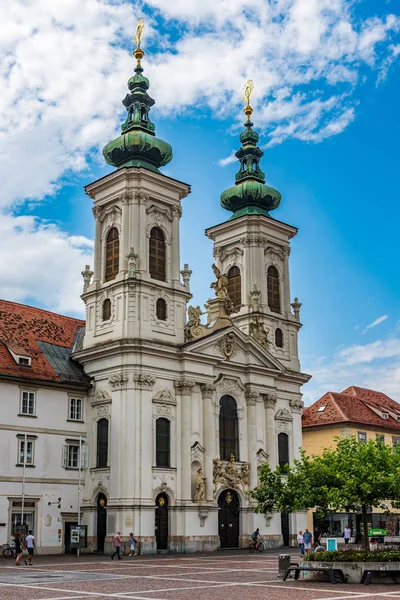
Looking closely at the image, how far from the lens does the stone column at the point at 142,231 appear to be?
50562 mm

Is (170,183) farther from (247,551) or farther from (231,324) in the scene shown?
(247,551)

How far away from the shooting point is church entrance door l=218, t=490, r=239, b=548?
2004 inches

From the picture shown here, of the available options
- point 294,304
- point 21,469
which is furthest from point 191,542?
point 294,304

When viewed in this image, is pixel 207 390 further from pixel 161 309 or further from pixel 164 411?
pixel 161 309

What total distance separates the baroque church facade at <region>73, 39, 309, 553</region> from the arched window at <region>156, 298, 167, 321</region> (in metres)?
0.07

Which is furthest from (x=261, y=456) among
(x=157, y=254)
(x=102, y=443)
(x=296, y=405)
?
(x=157, y=254)

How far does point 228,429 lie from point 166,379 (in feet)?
20.5

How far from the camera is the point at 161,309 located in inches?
1997

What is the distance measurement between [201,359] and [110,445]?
7766mm

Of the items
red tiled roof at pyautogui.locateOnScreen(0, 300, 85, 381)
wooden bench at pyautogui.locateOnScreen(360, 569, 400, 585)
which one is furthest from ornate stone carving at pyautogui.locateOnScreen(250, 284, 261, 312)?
wooden bench at pyautogui.locateOnScreen(360, 569, 400, 585)

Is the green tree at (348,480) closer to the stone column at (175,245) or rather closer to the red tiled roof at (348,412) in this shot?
the stone column at (175,245)

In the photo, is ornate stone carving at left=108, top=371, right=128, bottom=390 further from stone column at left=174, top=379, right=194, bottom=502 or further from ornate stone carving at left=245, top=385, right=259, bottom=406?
ornate stone carving at left=245, top=385, right=259, bottom=406

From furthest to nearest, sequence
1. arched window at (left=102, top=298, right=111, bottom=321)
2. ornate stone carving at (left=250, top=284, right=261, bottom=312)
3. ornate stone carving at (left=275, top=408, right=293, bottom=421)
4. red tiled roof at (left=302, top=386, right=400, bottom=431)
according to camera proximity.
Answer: red tiled roof at (left=302, top=386, right=400, bottom=431) < ornate stone carving at (left=250, top=284, right=261, bottom=312) < ornate stone carving at (left=275, top=408, right=293, bottom=421) < arched window at (left=102, top=298, right=111, bottom=321)

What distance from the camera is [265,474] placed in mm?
36438
